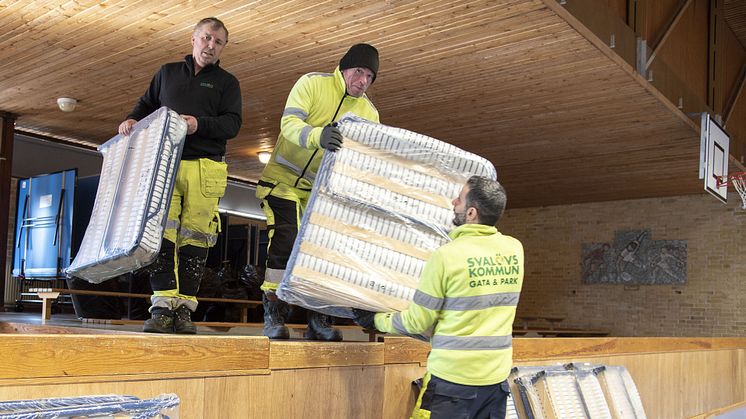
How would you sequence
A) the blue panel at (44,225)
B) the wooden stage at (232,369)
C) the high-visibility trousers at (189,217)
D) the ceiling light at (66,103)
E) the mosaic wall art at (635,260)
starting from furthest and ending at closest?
the mosaic wall art at (635,260), the blue panel at (44,225), the ceiling light at (66,103), the high-visibility trousers at (189,217), the wooden stage at (232,369)

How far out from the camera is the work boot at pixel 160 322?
135 inches

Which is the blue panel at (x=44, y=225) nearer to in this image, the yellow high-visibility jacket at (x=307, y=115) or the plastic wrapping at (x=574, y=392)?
the yellow high-visibility jacket at (x=307, y=115)

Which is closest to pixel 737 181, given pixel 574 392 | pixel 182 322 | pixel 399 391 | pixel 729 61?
pixel 729 61

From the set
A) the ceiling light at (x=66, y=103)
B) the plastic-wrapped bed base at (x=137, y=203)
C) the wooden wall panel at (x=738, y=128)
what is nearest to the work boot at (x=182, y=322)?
the plastic-wrapped bed base at (x=137, y=203)

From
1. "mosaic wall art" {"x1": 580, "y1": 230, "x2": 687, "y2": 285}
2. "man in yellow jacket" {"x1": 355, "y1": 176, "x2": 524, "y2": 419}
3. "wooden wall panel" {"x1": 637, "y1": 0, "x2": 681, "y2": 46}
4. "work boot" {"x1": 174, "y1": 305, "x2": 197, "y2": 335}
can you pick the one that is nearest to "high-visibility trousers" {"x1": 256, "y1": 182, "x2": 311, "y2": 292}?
"work boot" {"x1": 174, "y1": 305, "x2": 197, "y2": 335}

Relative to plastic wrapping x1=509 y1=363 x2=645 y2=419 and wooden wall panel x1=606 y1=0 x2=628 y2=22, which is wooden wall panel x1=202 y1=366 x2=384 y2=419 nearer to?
plastic wrapping x1=509 y1=363 x2=645 y2=419

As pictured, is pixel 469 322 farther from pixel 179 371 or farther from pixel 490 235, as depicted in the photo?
pixel 179 371

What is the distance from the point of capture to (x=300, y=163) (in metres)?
3.84

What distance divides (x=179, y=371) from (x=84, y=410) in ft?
2.03

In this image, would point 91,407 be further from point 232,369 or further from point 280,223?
point 280,223

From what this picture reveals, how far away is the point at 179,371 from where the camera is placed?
110 inches

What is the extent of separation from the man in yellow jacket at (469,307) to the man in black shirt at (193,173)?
1.18 metres

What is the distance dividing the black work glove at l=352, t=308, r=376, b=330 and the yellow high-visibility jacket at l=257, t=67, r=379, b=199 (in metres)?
0.87

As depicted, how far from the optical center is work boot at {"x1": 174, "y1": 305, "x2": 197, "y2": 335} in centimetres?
350
